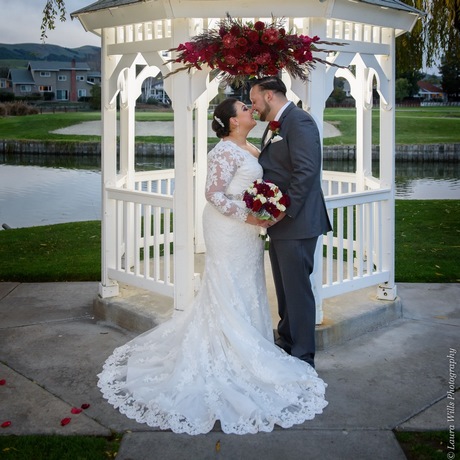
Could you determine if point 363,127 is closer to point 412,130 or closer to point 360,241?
point 360,241

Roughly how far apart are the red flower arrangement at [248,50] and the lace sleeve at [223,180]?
0.64 m

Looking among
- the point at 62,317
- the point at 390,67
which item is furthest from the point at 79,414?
the point at 390,67

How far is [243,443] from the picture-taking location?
4.08 meters

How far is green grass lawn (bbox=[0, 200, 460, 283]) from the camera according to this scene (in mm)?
8555

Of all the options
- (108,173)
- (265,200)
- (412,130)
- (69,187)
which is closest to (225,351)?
(265,200)

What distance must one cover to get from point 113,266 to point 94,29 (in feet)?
7.40

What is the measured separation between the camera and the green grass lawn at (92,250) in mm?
8555

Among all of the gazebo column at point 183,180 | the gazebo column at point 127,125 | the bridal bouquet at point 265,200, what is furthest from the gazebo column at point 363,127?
the bridal bouquet at point 265,200

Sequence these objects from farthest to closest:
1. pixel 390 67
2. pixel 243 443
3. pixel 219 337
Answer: pixel 390 67, pixel 219 337, pixel 243 443

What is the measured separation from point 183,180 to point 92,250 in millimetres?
4957

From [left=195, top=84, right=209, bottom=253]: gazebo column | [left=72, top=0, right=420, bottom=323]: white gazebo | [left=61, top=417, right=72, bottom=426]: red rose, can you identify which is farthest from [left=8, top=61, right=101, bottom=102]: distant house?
[left=61, top=417, right=72, bottom=426]: red rose

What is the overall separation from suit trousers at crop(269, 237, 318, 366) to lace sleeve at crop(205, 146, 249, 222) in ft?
1.31

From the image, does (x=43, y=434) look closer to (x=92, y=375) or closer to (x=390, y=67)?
(x=92, y=375)

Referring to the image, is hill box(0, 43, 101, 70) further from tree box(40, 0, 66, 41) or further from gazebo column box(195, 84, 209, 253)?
gazebo column box(195, 84, 209, 253)
